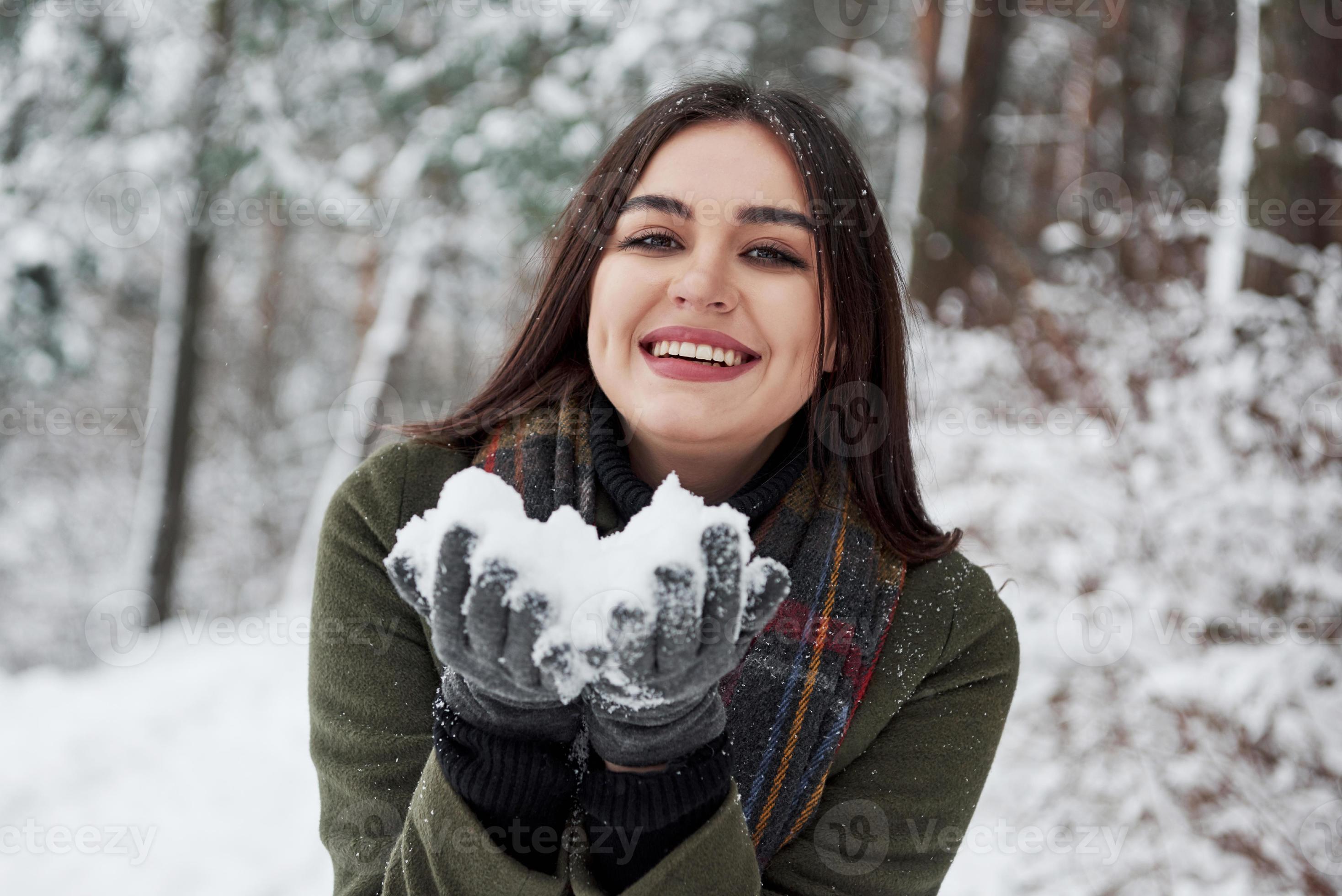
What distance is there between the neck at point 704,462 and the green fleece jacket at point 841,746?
0.49 feet

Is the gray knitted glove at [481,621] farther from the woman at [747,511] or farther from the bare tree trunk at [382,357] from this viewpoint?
the bare tree trunk at [382,357]

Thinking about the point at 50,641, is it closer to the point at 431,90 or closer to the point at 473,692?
the point at 431,90

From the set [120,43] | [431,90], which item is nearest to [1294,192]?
[431,90]

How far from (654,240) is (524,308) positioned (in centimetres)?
221

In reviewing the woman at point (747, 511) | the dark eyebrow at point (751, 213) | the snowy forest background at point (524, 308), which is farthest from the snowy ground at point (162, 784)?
the dark eyebrow at point (751, 213)

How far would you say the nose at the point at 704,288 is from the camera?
5.53 ft

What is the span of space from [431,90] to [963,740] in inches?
281

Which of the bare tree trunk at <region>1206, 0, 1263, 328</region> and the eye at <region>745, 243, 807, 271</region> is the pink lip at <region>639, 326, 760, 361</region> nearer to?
the eye at <region>745, 243, 807, 271</region>

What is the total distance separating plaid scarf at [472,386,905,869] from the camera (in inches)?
68.8

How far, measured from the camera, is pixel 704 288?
5.52 feet

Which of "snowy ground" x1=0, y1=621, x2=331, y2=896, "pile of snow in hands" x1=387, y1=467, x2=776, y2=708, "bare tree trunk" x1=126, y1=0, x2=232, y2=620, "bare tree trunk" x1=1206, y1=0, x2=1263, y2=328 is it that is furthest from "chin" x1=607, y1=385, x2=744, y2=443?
"bare tree trunk" x1=126, y1=0, x2=232, y2=620

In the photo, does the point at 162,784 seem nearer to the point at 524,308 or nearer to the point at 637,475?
the point at 524,308

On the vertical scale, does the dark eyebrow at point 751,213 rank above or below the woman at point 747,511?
above

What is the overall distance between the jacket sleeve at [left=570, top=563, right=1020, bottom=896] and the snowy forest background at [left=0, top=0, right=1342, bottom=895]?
130cm
